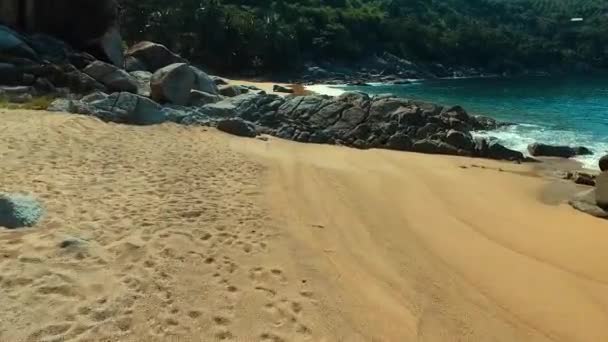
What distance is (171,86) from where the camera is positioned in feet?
56.4

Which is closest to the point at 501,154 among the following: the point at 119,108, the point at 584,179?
the point at 584,179

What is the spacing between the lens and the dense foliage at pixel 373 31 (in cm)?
5897

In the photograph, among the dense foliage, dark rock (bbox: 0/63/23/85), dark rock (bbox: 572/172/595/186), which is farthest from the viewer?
the dense foliage

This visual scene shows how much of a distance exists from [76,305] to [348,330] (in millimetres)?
2263

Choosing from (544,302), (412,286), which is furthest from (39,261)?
(544,302)

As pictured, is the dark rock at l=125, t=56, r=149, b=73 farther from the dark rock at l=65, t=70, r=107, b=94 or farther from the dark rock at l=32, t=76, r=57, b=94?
the dark rock at l=32, t=76, r=57, b=94

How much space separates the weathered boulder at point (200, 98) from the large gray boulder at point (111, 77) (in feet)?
5.94

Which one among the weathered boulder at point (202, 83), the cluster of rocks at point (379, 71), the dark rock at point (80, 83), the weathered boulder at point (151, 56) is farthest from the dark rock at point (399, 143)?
the cluster of rocks at point (379, 71)

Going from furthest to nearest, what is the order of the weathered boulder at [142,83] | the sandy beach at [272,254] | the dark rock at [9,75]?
the weathered boulder at [142,83] < the dark rock at [9,75] < the sandy beach at [272,254]

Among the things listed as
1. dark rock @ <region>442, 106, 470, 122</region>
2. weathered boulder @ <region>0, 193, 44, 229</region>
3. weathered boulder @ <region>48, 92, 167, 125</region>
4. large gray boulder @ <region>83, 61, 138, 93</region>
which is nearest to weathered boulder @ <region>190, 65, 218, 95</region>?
large gray boulder @ <region>83, 61, 138, 93</region>

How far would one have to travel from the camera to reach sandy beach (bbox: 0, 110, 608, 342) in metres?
4.78

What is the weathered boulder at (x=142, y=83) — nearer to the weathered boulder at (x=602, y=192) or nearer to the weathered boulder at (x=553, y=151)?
the weathered boulder at (x=553, y=151)

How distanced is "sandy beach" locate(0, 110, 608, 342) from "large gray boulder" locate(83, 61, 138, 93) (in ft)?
22.0

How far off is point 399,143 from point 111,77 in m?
9.31
